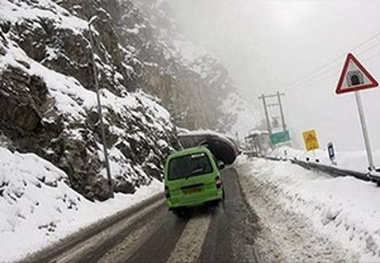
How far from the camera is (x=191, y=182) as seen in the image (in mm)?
13453

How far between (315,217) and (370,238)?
2952 millimetres

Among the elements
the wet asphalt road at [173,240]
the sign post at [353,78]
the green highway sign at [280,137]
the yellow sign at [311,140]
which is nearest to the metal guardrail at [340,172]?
the sign post at [353,78]

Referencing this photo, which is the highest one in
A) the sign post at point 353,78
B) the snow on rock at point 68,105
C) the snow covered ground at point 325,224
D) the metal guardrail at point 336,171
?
the snow on rock at point 68,105

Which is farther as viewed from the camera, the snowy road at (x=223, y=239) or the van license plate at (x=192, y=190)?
the van license plate at (x=192, y=190)

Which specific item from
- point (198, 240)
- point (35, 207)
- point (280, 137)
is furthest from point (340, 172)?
point (280, 137)

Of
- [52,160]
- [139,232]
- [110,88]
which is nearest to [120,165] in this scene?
[52,160]

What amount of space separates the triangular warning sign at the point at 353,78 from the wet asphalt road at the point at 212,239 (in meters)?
3.71

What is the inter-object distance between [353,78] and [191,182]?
6.01 m

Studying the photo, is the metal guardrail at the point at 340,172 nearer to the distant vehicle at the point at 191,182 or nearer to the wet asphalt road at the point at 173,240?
the wet asphalt road at the point at 173,240

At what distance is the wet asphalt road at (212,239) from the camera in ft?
25.8

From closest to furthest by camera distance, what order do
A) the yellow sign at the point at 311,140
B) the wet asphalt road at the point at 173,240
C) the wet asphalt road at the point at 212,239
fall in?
1. the wet asphalt road at the point at 212,239
2. the wet asphalt road at the point at 173,240
3. the yellow sign at the point at 311,140

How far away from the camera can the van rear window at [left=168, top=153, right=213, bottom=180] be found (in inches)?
538

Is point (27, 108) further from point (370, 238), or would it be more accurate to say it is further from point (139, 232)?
point (370, 238)

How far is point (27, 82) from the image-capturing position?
75.3 feet
